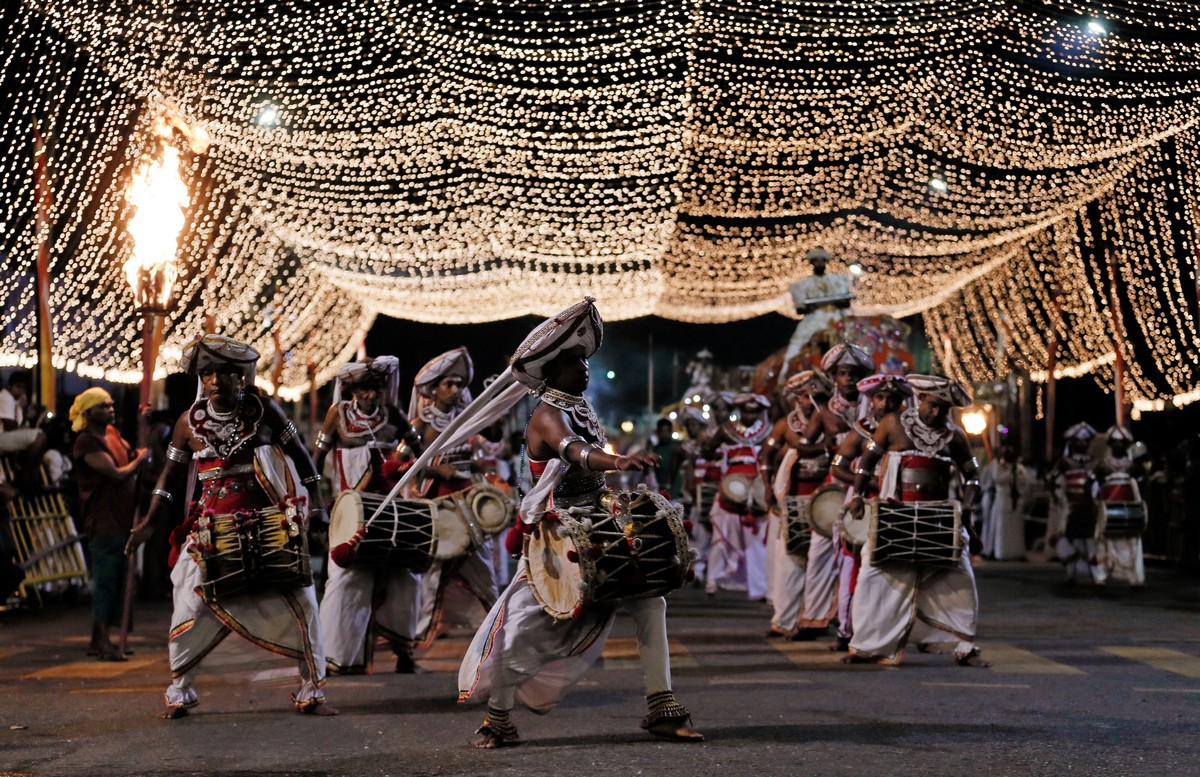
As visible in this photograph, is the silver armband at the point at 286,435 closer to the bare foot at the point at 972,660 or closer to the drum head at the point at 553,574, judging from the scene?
the drum head at the point at 553,574

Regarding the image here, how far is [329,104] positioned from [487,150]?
2487 mm

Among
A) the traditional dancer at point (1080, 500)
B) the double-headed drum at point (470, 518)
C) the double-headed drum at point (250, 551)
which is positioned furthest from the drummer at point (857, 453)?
the traditional dancer at point (1080, 500)

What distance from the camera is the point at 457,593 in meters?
13.2

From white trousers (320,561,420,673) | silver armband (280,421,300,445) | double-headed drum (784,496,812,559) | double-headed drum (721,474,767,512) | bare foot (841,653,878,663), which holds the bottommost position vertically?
bare foot (841,653,878,663)

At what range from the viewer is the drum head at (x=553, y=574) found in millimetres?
7371

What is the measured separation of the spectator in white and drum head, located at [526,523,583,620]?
955cm

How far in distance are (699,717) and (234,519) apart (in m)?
2.68

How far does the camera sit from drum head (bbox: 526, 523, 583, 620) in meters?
7.37

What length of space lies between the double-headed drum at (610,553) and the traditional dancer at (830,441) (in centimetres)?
617

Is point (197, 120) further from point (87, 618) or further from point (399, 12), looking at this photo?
point (87, 618)

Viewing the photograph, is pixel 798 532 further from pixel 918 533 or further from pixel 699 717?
→ pixel 699 717

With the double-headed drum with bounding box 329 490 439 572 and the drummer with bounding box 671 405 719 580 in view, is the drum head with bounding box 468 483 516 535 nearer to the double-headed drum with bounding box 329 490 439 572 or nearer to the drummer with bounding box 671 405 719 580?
the double-headed drum with bounding box 329 490 439 572

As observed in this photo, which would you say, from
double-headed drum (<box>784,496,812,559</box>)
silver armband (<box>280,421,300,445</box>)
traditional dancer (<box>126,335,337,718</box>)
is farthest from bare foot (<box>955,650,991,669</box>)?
silver armband (<box>280,421,300,445</box>)

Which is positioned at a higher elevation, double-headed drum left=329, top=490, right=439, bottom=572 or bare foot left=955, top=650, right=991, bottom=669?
double-headed drum left=329, top=490, right=439, bottom=572
